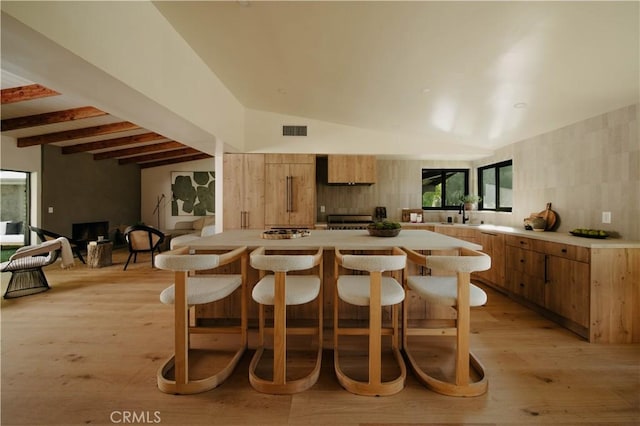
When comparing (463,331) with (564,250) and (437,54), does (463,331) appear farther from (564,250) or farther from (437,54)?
(437,54)

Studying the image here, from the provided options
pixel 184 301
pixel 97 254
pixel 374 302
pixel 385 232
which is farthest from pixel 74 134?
pixel 374 302

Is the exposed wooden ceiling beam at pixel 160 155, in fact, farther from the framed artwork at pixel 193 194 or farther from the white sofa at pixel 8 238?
the white sofa at pixel 8 238

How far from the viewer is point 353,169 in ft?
16.4

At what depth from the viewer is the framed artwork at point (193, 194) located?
8.90 metres

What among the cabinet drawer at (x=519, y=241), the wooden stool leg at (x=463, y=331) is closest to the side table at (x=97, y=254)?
the wooden stool leg at (x=463, y=331)

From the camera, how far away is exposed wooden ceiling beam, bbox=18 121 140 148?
5.66 metres

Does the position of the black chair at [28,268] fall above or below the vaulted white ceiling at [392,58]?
below

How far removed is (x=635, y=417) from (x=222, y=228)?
478 centimetres

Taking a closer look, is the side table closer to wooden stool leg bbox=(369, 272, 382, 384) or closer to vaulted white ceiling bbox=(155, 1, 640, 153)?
vaulted white ceiling bbox=(155, 1, 640, 153)

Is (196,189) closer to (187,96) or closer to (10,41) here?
(187,96)

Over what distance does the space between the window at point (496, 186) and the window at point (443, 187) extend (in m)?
0.32

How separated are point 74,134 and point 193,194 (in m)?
3.49

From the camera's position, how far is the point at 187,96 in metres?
2.94
